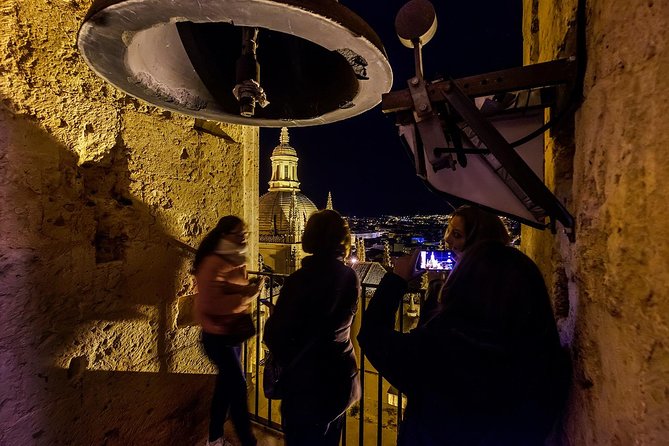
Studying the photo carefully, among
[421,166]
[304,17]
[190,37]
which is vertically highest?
[190,37]

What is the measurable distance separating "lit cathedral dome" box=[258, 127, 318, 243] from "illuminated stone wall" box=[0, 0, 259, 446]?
128ft

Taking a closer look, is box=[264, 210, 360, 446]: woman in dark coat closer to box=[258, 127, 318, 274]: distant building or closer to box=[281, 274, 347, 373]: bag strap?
box=[281, 274, 347, 373]: bag strap

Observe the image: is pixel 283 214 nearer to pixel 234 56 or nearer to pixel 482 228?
pixel 234 56

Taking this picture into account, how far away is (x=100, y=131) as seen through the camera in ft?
7.41

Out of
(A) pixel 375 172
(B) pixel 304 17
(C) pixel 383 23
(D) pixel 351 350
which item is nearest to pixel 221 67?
(B) pixel 304 17

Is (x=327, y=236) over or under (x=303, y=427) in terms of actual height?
over

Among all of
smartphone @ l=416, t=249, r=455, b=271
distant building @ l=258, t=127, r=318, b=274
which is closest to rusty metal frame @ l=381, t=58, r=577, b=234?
smartphone @ l=416, t=249, r=455, b=271

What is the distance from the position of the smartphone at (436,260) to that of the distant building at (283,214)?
38368 millimetres

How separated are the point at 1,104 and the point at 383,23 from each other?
76.8 feet

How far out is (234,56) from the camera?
5.80 feet

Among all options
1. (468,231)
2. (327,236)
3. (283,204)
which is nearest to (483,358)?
(468,231)

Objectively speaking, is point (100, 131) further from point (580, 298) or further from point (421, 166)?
point (580, 298)

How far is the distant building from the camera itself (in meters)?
40.7

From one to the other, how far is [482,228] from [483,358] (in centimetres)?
59
